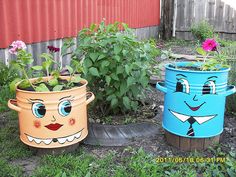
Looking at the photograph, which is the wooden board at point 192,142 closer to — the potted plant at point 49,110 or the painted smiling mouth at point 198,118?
the painted smiling mouth at point 198,118

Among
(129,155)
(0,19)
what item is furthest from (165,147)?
(0,19)

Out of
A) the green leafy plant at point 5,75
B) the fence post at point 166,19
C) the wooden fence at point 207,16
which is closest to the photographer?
the green leafy plant at point 5,75

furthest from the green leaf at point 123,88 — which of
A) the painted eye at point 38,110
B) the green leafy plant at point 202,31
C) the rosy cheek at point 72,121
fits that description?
the green leafy plant at point 202,31

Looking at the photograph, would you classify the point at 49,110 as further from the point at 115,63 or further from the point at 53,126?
the point at 115,63

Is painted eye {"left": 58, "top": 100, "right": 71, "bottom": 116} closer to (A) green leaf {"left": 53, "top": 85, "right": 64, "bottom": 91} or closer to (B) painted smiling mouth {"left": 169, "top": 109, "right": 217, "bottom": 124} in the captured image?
(A) green leaf {"left": 53, "top": 85, "right": 64, "bottom": 91}

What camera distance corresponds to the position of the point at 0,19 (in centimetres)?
452

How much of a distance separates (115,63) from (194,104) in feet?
2.71

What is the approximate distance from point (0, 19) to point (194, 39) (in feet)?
27.3

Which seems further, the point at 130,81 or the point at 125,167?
the point at 130,81

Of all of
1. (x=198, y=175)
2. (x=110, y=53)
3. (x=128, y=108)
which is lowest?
(x=198, y=175)

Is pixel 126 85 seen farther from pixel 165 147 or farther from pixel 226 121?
pixel 226 121

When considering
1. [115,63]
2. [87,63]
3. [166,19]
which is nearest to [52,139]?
[87,63]

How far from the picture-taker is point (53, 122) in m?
2.64

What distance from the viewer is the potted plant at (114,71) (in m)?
3.04
